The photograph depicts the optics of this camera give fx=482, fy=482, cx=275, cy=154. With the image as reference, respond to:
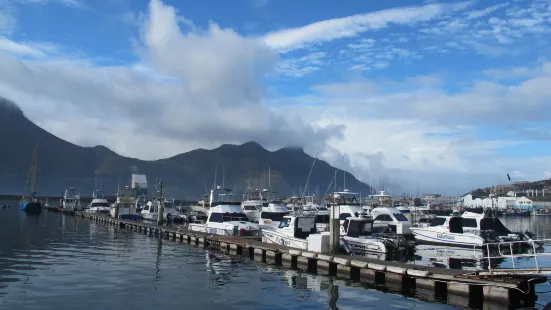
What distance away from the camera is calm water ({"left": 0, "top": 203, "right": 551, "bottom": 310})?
18.0m

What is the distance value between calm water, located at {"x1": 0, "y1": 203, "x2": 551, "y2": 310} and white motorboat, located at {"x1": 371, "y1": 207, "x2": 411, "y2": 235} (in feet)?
51.4

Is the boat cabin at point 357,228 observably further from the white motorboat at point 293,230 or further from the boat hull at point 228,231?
the boat hull at point 228,231

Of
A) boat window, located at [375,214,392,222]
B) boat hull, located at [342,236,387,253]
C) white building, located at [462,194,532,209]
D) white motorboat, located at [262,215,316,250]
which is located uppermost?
white building, located at [462,194,532,209]

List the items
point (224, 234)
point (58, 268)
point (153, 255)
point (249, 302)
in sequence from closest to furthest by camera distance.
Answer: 1. point (249, 302)
2. point (58, 268)
3. point (153, 255)
4. point (224, 234)

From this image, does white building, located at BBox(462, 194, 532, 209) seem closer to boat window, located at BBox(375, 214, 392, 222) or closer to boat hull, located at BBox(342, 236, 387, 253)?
boat window, located at BBox(375, 214, 392, 222)

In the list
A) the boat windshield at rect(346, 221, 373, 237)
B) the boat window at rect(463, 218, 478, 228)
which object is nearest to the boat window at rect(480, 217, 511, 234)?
the boat window at rect(463, 218, 478, 228)

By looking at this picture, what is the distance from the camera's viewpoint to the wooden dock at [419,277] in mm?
17031

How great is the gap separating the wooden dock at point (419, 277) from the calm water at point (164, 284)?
3.40ft

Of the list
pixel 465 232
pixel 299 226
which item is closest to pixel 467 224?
pixel 465 232

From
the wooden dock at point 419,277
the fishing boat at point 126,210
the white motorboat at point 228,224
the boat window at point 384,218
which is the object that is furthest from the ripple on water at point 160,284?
the fishing boat at point 126,210

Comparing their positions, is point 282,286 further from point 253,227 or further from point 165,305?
point 253,227

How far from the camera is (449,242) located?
1407 inches

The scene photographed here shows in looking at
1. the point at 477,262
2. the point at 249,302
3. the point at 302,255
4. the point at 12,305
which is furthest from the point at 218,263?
the point at 477,262

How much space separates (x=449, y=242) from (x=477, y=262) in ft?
21.2
